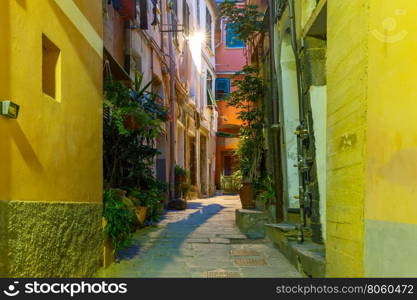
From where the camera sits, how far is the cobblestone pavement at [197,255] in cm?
502

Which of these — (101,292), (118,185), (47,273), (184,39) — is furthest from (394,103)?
(184,39)

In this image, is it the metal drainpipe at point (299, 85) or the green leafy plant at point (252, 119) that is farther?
the green leafy plant at point (252, 119)

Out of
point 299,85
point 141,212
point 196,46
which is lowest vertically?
point 141,212

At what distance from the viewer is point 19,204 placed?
3.06 meters

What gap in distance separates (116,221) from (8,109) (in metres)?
2.58

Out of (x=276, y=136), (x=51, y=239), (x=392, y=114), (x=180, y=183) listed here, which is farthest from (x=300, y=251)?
(x=180, y=183)

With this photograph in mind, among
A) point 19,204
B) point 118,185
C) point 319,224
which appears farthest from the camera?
point 118,185

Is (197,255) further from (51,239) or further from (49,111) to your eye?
(49,111)

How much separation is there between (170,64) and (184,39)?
3712mm

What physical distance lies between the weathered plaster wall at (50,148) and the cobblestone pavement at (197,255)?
0.80 metres

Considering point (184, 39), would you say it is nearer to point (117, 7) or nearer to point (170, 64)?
point (170, 64)

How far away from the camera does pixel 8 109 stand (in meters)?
2.89

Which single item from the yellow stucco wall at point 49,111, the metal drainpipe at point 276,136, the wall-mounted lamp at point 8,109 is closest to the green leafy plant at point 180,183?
the metal drainpipe at point 276,136

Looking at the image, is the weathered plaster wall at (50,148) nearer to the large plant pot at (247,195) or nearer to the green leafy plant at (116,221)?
the green leafy plant at (116,221)
